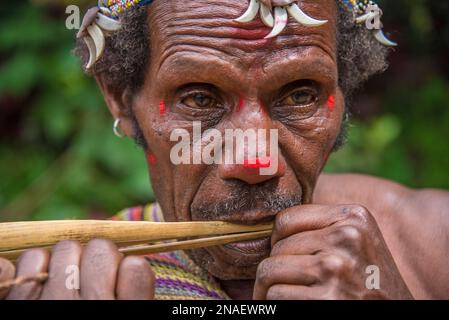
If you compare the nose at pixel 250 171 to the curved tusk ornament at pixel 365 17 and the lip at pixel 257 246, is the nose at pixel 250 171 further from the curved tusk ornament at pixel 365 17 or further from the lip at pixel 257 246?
the curved tusk ornament at pixel 365 17

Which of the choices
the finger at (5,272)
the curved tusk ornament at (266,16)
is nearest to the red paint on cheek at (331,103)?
the curved tusk ornament at (266,16)

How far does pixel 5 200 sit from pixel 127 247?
337 centimetres

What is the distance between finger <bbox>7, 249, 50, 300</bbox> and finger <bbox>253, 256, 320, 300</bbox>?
2.09 feet

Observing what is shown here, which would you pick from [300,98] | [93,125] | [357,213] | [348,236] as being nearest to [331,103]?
[300,98]

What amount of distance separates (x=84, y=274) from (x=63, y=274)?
0.19 ft

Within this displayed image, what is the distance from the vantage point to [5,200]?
16.4ft

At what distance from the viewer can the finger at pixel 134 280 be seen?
1683 mm

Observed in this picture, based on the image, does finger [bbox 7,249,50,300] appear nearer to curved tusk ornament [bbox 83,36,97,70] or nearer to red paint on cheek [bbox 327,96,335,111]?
curved tusk ornament [bbox 83,36,97,70]

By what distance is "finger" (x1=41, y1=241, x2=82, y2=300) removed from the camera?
166 centimetres

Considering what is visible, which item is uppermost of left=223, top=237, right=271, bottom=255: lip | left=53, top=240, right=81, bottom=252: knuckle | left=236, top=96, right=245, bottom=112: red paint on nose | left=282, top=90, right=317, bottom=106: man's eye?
left=236, top=96, right=245, bottom=112: red paint on nose

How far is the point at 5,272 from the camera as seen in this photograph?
5.51 ft

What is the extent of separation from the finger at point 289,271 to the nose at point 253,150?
1.01 feet

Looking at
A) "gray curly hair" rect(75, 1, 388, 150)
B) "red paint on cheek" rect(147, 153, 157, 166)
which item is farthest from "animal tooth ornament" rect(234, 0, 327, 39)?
"red paint on cheek" rect(147, 153, 157, 166)
